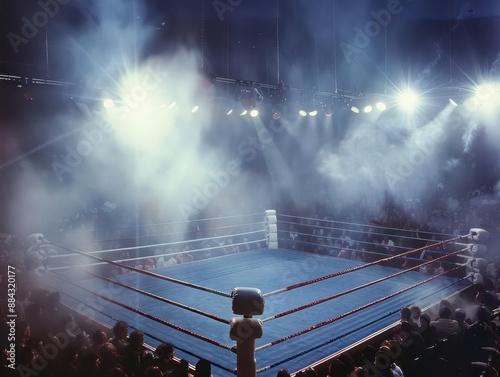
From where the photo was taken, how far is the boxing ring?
3875 mm

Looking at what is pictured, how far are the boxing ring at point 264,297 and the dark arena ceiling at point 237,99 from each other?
3.21 m

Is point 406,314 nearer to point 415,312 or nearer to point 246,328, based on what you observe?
point 415,312

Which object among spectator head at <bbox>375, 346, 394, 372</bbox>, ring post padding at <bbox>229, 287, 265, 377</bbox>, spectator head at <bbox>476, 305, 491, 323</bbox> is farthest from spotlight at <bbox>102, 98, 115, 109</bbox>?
spectator head at <bbox>476, 305, 491, 323</bbox>

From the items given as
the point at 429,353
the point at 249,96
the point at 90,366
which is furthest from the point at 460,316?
the point at 249,96

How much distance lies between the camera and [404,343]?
12.5ft

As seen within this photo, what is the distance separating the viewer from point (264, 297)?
3322mm

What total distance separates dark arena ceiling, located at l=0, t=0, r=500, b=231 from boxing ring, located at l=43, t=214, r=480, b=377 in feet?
10.5

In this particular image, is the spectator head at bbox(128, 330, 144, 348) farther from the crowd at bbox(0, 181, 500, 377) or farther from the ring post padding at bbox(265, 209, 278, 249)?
the ring post padding at bbox(265, 209, 278, 249)

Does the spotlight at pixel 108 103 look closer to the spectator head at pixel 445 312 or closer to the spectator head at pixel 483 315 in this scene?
the spectator head at pixel 445 312

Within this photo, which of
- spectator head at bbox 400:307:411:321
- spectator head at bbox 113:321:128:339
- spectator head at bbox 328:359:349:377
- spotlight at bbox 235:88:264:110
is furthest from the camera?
spotlight at bbox 235:88:264:110

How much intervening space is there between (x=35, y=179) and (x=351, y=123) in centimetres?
1113

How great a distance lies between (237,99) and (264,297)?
6.13 meters

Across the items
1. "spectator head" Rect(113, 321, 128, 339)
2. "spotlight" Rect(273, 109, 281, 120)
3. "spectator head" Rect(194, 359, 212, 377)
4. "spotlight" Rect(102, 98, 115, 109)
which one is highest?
"spotlight" Rect(102, 98, 115, 109)

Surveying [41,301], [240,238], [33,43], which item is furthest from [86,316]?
[33,43]
